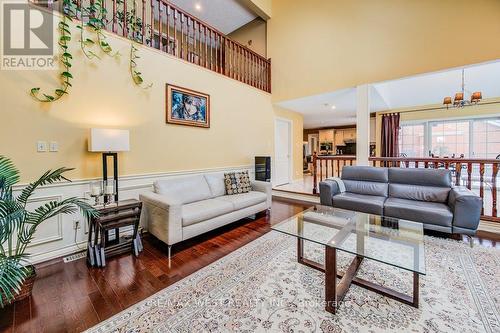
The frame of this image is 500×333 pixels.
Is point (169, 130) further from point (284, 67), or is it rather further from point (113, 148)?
point (284, 67)

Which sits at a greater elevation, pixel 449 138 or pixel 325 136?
pixel 325 136

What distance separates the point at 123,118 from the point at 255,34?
4.72 meters

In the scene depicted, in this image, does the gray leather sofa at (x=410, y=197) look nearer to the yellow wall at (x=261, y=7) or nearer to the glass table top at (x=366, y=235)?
the glass table top at (x=366, y=235)

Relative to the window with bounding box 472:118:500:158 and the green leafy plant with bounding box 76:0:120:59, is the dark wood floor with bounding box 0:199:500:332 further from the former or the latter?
the window with bounding box 472:118:500:158

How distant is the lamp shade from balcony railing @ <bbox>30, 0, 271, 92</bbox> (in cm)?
139

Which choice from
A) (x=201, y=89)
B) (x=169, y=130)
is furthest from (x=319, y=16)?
(x=169, y=130)

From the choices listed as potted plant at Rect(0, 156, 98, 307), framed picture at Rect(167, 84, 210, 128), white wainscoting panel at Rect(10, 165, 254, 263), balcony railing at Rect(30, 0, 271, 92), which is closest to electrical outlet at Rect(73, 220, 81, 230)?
white wainscoting panel at Rect(10, 165, 254, 263)

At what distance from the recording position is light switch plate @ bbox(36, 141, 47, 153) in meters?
2.31

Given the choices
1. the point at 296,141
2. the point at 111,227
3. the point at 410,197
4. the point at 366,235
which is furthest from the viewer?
the point at 296,141

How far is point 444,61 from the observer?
351cm

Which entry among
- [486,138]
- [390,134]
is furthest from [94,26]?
[486,138]

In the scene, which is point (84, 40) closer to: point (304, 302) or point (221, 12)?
point (304, 302)

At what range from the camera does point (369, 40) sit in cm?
415

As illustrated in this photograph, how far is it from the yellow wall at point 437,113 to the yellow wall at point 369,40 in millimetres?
3737
